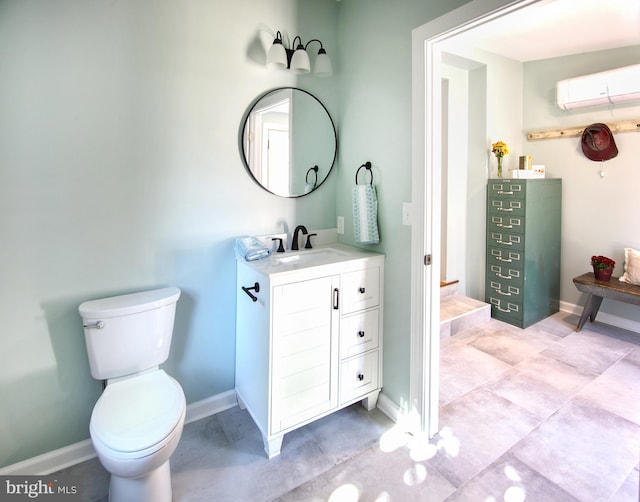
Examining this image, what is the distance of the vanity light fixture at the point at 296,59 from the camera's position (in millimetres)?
1918

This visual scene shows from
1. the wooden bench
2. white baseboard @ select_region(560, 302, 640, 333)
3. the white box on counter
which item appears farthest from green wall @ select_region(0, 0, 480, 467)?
white baseboard @ select_region(560, 302, 640, 333)

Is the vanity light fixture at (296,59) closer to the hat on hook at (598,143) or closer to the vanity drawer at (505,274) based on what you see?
the vanity drawer at (505,274)

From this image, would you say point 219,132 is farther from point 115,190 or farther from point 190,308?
point 190,308

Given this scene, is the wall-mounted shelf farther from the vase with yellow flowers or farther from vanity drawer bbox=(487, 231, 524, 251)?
vanity drawer bbox=(487, 231, 524, 251)

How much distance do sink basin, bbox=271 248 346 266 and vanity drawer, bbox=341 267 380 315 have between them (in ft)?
0.52

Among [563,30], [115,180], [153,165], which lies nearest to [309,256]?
[153,165]

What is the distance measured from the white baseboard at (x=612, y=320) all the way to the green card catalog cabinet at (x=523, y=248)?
0.19 meters

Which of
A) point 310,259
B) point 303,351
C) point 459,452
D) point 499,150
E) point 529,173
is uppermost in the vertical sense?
point 499,150

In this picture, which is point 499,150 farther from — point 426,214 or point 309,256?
point 309,256

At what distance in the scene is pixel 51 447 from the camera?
1631 millimetres

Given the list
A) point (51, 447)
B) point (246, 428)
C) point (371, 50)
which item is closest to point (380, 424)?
point (246, 428)

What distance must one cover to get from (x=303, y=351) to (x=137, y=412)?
0.76m

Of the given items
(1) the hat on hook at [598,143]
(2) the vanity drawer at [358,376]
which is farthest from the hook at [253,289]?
(1) the hat on hook at [598,143]

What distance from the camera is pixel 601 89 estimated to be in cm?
299
